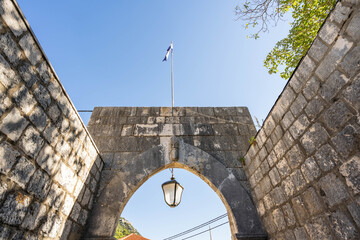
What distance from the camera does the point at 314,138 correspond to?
1.69 meters

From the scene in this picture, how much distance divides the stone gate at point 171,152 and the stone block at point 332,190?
51.0 inches

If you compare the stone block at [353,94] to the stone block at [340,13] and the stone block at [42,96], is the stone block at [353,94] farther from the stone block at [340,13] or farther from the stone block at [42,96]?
the stone block at [42,96]

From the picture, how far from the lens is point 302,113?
6.07ft

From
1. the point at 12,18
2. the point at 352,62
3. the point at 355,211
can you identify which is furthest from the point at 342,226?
the point at 12,18

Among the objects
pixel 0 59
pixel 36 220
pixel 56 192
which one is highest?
pixel 0 59

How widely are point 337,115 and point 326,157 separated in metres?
0.39

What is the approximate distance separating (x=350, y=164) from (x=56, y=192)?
2801mm

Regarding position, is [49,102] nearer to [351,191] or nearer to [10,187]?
[10,187]

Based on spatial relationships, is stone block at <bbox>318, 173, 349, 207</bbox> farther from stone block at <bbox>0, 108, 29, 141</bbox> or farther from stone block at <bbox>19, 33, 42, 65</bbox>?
stone block at <bbox>19, 33, 42, 65</bbox>

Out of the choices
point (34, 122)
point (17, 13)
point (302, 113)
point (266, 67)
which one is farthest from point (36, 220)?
point (266, 67)

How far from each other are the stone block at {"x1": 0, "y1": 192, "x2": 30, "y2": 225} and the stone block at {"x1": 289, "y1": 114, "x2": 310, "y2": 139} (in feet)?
8.95

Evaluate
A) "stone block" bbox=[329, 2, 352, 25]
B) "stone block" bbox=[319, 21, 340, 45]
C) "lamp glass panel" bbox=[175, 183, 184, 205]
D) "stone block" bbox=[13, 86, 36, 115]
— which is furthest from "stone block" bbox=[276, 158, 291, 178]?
"stone block" bbox=[13, 86, 36, 115]

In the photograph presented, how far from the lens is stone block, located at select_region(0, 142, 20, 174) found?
133cm

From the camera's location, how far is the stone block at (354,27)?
130 cm
